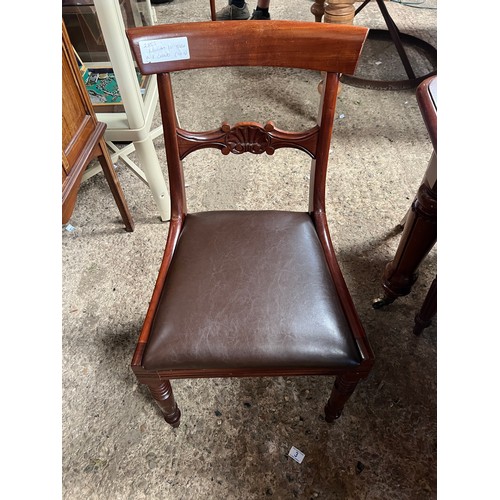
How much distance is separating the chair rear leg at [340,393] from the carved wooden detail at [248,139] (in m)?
0.52

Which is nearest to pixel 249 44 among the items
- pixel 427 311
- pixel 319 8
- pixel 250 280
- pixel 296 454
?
pixel 250 280

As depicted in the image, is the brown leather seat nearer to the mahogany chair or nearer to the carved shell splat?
the mahogany chair

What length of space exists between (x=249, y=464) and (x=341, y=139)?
1504 mm

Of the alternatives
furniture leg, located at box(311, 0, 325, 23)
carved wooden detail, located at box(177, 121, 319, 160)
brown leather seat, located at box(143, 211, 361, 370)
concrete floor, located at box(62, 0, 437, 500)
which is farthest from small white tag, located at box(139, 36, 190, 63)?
furniture leg, located at box(311, 0, 325, 23)

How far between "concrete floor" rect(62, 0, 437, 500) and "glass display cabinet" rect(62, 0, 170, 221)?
0.92 ft

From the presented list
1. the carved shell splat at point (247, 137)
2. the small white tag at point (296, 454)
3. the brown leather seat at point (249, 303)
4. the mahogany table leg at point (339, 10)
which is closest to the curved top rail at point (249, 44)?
the carved shell splat at point (247, 137)

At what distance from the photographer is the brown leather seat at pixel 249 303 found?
0.77 metres

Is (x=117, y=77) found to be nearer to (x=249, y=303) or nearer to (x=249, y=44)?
(x=249, y=44)

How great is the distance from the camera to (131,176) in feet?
5.92

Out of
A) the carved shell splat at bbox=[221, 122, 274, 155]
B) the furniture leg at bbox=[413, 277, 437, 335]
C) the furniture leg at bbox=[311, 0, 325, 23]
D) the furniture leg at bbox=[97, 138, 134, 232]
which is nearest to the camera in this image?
the carved shell splat at bbox=[221, 122, 274, 155]

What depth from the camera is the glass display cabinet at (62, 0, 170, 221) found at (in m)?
1.16

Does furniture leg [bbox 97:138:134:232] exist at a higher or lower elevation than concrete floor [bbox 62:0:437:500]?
higher

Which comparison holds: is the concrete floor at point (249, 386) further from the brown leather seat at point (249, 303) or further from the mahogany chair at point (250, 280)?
the brown leather seat at point (249, 303)

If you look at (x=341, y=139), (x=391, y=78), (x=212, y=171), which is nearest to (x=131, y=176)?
(x=212, y=171)
